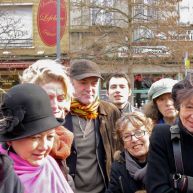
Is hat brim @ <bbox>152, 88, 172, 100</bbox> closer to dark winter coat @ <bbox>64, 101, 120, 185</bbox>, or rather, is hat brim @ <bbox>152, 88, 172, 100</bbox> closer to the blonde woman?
dark winter coat @ <bbox>64, 101, 120, 185</bbox>

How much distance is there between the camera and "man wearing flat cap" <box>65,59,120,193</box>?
13.1 ft

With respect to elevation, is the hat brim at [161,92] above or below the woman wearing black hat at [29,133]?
above

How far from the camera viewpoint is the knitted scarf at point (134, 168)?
12.0ft

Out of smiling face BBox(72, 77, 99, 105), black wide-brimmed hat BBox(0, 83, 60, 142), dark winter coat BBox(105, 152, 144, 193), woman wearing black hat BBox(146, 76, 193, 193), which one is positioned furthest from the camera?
smiling face BBox(72, 77, 99, 105)

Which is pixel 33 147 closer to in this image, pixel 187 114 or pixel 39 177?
pixel 39 177

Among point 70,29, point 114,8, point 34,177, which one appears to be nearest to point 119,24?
point 114,8

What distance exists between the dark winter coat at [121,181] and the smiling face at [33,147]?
4.66ft

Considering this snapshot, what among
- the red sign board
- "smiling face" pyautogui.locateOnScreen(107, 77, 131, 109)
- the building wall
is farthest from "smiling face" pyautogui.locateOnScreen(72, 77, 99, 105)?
the red sign board

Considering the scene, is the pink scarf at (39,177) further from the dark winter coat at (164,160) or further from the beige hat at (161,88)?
the beige hat at (161,88)

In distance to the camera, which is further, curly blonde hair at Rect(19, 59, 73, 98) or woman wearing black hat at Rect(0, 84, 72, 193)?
curly blonde hair at Rect(19, 59, 73, 98)

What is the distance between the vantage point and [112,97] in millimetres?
5461

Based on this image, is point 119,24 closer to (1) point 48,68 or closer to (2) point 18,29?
(2) point 18,29

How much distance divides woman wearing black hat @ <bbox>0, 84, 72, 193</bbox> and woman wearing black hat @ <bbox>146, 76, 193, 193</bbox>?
709mm

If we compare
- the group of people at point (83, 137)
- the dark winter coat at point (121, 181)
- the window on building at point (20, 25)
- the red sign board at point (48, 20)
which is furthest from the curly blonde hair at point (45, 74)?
the red sign board at point (48, 20)
